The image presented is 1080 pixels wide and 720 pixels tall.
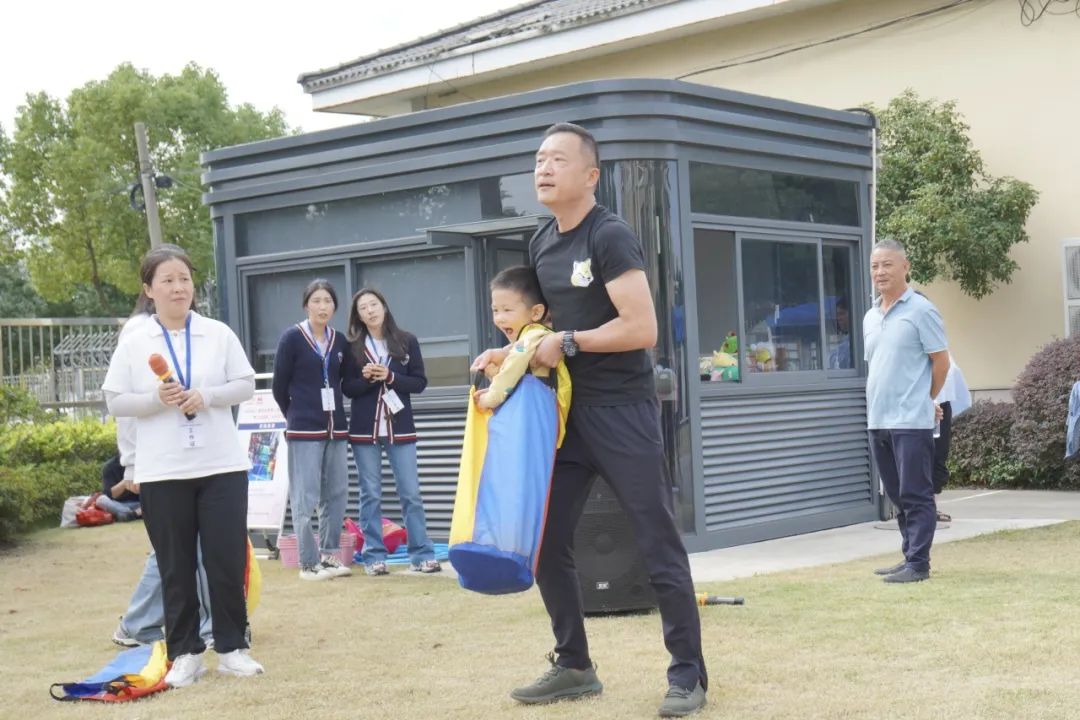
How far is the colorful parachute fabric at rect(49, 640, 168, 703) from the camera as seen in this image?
19.6 ft

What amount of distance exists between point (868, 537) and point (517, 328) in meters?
5.95

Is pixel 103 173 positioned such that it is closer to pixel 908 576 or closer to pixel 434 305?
pixel 434 305

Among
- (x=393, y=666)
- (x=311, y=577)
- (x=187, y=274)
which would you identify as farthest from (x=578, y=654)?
(x=311, y=577)

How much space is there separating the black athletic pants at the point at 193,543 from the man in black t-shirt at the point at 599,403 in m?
1.56

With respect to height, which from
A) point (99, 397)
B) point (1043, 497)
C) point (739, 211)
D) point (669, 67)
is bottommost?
point (1043, 497)

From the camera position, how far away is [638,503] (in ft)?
16.7

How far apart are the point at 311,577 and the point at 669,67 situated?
35.0 feet

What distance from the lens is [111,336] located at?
18188mm

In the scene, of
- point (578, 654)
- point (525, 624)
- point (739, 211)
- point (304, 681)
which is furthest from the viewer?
point (739, 211)

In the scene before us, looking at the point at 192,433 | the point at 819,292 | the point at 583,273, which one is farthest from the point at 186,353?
the point at 819,292

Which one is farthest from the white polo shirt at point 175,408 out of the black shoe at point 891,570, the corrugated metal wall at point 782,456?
the corrugated metal wall at point 782,456

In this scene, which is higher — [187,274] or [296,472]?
[187,274]

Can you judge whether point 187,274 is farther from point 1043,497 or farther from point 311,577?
point 1043,497

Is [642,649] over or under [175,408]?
under
